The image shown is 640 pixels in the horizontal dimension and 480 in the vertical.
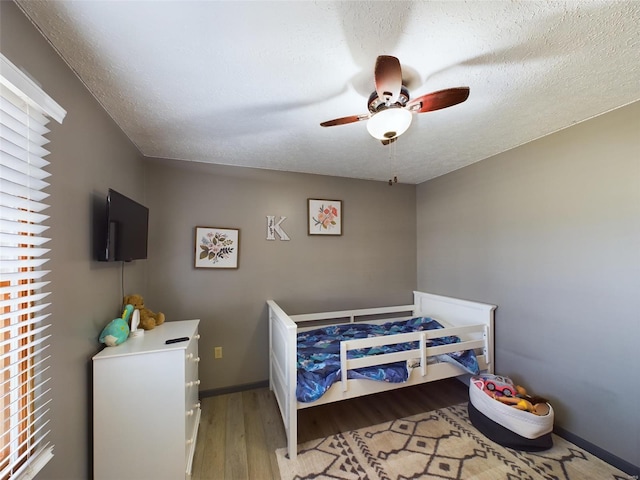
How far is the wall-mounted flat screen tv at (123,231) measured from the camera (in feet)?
4.85

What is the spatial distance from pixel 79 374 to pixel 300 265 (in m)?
1.94

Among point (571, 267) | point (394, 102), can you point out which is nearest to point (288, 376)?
point (394, 102)

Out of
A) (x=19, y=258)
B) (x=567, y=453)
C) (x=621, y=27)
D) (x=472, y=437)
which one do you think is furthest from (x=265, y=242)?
(x=567, y=453)

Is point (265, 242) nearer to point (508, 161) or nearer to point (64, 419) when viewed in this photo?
point (64, 419)

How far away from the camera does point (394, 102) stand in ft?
4.17

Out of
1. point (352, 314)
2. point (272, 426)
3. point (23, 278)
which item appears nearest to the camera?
point (23, 278)

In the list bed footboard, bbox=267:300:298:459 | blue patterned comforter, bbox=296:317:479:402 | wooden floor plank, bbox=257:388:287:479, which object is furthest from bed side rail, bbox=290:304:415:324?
wooden floor plank, bbox=257:388:287:479

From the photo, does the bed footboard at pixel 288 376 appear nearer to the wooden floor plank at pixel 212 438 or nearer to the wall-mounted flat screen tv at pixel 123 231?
the wooden floor plank at pixel 212 438

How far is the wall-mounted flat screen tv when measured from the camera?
148 cm

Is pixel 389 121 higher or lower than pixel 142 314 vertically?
higher

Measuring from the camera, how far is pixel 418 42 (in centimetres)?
113

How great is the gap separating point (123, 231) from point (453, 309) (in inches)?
121

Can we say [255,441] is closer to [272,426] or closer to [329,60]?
[272,426]

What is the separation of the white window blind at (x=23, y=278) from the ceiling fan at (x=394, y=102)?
1.36 metres
